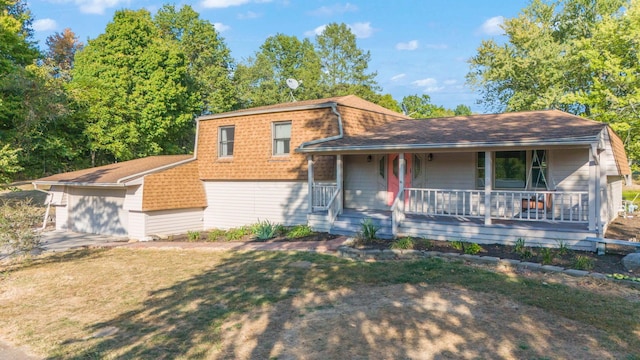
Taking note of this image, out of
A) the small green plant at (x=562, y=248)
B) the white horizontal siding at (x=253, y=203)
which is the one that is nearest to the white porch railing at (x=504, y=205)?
the small green plant at (x=562, y=248)

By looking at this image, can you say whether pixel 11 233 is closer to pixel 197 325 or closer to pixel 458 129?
pixel 197 325

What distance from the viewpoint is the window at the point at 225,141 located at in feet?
53.0

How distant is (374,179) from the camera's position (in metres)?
13.8

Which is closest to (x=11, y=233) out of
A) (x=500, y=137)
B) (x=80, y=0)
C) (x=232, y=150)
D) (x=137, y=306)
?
(x=137, y=306)

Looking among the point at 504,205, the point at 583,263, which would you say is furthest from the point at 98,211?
the point at 583,263

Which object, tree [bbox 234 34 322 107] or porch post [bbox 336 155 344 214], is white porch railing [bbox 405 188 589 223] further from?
tree [bbox 234 34 322 107]

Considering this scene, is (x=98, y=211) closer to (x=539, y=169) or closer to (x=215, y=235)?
(x=215, y=235)

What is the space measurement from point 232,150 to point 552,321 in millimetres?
12897

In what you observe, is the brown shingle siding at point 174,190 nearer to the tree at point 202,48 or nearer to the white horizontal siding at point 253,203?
the white horizontal siding at point 253,203

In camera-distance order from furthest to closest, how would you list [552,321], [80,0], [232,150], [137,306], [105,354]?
[80,0], [232,150], [137,306], [552,321], [105,354]

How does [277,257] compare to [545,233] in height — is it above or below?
below

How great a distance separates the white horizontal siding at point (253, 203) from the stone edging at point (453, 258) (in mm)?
4454

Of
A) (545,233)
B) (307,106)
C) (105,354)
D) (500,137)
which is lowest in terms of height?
(105,354)

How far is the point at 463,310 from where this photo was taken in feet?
19.0
